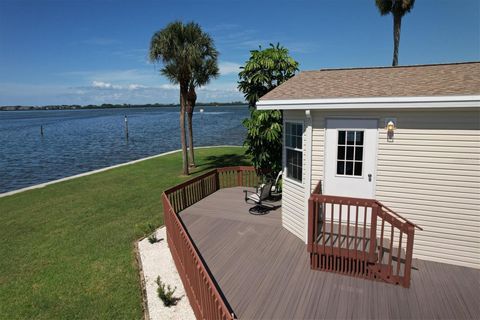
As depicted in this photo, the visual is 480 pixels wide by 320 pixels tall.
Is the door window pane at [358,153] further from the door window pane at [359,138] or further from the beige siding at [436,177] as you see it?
the beige siding at [436,177]

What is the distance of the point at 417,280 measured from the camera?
→ 498cm

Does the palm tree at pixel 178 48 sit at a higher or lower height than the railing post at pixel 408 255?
higher

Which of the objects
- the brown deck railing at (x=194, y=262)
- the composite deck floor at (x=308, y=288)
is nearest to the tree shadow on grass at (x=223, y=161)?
the brown deck railing at (x=194, y=262)

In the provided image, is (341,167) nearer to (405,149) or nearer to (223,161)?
(405,149)

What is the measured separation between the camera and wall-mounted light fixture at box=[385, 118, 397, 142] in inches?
219

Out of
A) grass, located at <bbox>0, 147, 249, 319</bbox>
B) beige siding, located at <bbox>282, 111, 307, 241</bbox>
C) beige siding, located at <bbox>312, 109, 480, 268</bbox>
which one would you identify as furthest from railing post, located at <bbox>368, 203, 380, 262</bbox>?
grass, located at <bbox>0, 147, 249, 319</bbox>

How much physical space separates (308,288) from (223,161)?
14962 millimetres

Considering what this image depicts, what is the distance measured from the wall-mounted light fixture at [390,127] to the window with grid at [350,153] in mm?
469

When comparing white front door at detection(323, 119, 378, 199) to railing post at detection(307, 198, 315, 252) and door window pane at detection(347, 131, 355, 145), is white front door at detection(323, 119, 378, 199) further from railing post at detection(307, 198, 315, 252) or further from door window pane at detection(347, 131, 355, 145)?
railing post at detection(307, 198, 315, 252)

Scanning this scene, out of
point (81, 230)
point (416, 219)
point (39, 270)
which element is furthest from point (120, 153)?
point (416, 219)

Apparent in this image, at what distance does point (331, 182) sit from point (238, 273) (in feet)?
8.97

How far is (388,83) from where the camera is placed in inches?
247

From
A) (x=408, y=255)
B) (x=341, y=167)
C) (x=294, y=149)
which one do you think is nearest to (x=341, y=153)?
(x=341, y=167)

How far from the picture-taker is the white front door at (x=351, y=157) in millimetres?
5828
